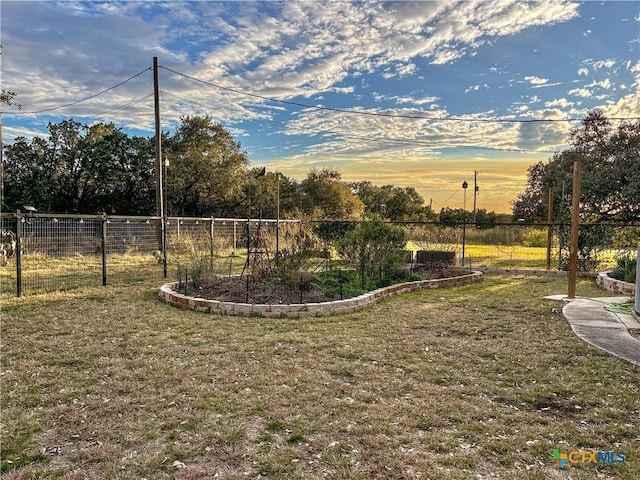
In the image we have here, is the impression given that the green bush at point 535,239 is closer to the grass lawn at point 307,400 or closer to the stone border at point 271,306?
the stone border at point 271,306

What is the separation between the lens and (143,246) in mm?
9648

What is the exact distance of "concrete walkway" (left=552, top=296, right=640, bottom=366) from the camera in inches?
155

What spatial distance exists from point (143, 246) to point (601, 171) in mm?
13642

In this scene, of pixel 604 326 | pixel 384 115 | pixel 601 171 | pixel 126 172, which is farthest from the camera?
pixel 126 172

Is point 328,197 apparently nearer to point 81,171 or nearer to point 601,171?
point 81,171

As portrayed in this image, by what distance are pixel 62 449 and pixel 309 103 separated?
40.4 ft

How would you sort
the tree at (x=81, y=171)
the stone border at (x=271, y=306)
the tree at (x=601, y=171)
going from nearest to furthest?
1. the stone border at (x=271, y=306)
2. the tree at (x=601, y=171)
3. the tree at (x=81, y=171)

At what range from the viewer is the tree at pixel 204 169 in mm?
19328

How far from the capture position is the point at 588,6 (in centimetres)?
810

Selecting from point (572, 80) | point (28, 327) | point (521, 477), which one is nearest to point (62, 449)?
point (521, 477)

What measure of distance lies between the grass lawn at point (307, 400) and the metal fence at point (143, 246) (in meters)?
2.45

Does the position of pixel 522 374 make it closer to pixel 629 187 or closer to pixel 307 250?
pixel 307 250

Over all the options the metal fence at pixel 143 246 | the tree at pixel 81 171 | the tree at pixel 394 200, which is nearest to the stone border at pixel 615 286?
the metal fence at pixel 143 246

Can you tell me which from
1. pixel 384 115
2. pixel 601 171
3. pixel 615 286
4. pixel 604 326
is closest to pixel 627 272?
pixel 615 286
